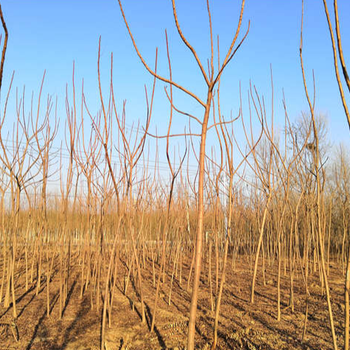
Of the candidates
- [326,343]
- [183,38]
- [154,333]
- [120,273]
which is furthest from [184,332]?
[120,273]

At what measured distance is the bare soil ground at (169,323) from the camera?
2365 mm

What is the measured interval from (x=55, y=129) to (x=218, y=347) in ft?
8.12

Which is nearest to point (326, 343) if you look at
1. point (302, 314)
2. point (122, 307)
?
point (302, 314)

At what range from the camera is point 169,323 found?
9.12ft

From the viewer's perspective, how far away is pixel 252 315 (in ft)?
10.1

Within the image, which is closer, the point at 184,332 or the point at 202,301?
the point at 184,332

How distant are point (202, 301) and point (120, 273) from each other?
1.94 meters

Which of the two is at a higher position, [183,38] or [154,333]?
[183,38]

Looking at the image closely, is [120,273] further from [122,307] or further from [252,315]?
[252,315]

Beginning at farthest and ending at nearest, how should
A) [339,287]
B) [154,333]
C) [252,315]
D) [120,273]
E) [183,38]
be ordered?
[120,273] → [339,287] → [252,315] → [154,333] → [183,38]

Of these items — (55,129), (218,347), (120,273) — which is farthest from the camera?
(120,273)

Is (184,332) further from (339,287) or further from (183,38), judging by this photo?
(339,287)

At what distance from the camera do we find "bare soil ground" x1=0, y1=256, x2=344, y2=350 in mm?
2365

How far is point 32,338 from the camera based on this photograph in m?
2.42
